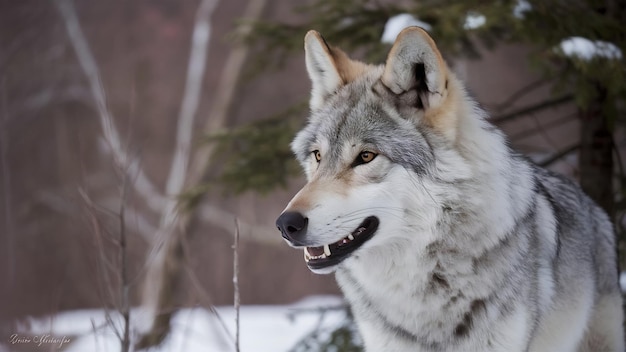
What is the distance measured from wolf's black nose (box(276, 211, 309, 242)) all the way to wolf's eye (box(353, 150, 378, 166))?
1.38 ft

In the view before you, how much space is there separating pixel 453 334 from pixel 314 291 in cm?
1133

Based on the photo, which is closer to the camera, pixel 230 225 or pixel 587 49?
pixel 587 49

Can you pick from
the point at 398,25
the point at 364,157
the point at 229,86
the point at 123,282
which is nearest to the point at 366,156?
the point at 364,157

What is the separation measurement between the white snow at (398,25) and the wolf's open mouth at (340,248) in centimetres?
207

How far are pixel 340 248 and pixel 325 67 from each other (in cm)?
102

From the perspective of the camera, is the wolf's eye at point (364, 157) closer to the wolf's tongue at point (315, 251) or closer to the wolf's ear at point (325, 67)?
the wolf's tongue at point (315, 251)

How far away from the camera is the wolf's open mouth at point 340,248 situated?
2.74 m

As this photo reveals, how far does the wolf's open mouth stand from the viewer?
8.99ft

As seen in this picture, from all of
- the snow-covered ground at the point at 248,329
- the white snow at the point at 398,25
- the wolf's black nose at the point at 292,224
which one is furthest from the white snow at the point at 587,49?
the snow-covered ground at the point at 248,329

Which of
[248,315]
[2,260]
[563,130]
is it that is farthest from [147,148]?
[563,130]

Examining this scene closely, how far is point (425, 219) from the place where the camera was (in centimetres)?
279

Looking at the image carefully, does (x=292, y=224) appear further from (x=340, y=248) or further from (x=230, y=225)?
(x=230, y=225)

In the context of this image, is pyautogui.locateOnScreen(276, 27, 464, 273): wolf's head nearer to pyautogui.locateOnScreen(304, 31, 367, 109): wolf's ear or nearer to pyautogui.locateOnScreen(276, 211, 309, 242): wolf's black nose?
pyautogui.locateOnScreen(276, 211, 309, 242): wolf's black nose

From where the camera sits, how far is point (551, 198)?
11.5 ft
